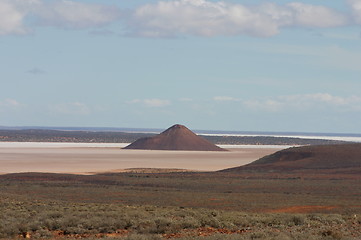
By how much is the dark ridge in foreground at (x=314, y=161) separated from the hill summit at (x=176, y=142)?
166 ft

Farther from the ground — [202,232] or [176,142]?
[176,142]

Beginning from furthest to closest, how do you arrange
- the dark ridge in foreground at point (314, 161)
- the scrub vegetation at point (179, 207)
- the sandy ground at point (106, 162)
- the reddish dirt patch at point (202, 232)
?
the sandy ground at point (106, 162), the dark ridge in foreground at point (314, 161), the scrub vegetation at point (179, 207), the reddish dirt patch at point (202, 232)

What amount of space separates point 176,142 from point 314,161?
6109 cm

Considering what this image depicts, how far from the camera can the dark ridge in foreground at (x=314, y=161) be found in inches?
2867

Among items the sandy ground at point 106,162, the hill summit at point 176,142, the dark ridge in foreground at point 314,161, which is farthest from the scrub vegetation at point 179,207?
the hill summit at point 176,142

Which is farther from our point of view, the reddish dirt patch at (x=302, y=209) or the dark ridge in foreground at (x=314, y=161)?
the dark ridge in foreground at (x=314, y=161)

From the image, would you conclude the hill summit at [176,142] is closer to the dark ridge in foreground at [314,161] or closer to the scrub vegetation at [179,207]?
the dark ridge in foreground at [314,161]

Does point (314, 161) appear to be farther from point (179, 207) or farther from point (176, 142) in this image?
point (176, 142)

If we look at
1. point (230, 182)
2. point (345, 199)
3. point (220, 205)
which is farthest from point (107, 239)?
point (230, 182)

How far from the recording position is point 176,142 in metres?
137

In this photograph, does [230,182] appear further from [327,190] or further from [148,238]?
[148,238]

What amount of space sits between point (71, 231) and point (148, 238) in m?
4.44

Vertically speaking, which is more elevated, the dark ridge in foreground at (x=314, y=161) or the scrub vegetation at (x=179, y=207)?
the dark ridge in foreground at (x=314, y=161)

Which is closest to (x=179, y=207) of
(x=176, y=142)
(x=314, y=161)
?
(x=314, y=161)
